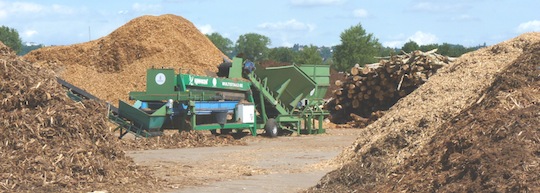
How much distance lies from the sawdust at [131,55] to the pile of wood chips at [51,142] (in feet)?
52.9

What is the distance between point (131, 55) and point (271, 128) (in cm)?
962

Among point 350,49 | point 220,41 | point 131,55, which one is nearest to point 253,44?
point 220,41

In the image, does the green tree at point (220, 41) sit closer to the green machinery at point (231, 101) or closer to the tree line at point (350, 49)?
the tree line at point (350, 49)

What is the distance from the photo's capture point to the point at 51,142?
35.1ft

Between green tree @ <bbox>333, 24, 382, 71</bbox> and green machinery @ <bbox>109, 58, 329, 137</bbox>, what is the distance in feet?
184

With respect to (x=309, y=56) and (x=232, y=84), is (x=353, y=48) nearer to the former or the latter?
(x=309, y=56)

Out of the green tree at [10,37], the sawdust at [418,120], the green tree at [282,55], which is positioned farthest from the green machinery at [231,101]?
the green tree at [282,55]

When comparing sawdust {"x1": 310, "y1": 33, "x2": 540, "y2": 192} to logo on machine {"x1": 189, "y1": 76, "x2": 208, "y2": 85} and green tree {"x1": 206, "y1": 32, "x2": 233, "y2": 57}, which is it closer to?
logo on machine {"x1": 189, "y1": 76, "x2": 208, "y2": 85}

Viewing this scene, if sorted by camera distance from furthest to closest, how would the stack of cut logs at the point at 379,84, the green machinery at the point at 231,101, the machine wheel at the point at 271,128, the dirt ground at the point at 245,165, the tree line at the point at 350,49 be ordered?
1. the tree line at the point at 350,49
2. the stack of cut logs at the point at 379,84
3. the machine wheel at the point at 271,128
4. the green machinery at the point at 231,101
5. the dirt ground at the point at 245,165

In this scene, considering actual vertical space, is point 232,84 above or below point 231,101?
above

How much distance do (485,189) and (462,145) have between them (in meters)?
1.09

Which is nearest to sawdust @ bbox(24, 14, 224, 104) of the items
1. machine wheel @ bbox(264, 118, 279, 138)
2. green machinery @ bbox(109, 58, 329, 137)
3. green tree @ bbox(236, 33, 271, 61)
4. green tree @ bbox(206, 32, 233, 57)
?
green machinery @ bbox(109, 58, 329, 137)

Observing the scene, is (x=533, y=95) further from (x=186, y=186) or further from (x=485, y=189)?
(x=186, y=186)

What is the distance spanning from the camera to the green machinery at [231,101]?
19.1 meters
